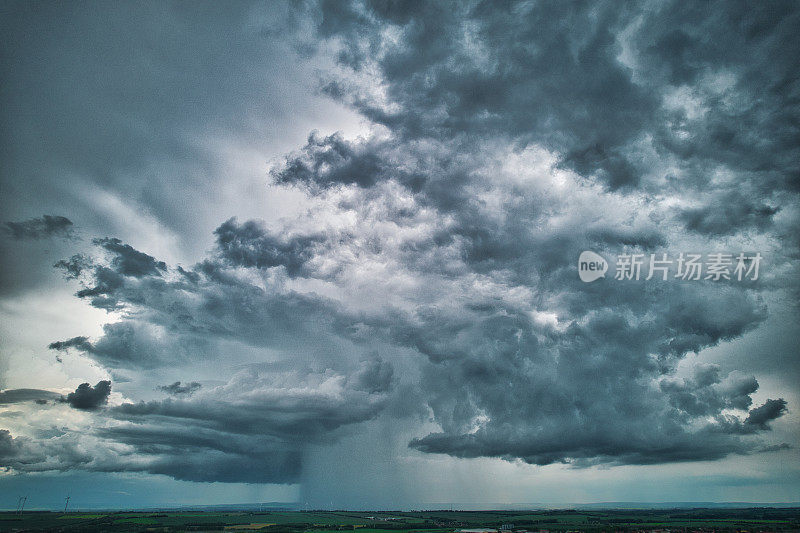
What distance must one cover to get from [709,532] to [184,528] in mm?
63376

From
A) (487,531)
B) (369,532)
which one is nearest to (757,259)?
(487,531)

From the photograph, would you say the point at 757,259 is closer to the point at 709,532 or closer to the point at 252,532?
the point at 709,532

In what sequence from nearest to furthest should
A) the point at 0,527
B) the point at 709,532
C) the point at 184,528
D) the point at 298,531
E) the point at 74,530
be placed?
the point at 0,527 < the point at 74,530 < the point at 709,532 < the point at 184,528 < the point at 298,531

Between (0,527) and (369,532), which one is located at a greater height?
(0,527)

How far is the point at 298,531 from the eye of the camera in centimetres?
6481

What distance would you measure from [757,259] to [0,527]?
180ft

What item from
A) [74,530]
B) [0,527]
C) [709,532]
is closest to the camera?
[0,527]

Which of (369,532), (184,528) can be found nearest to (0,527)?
(184,528)

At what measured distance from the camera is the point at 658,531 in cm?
5838

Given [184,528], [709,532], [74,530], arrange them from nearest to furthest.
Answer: [74,530], [709,532], [184,528]

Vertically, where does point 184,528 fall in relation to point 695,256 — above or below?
below

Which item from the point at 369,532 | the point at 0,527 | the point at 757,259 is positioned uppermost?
the point at 757,259

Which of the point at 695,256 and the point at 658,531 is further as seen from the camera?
the point at 658,531

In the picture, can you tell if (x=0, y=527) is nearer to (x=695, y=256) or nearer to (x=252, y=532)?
(x=252, y=532)
